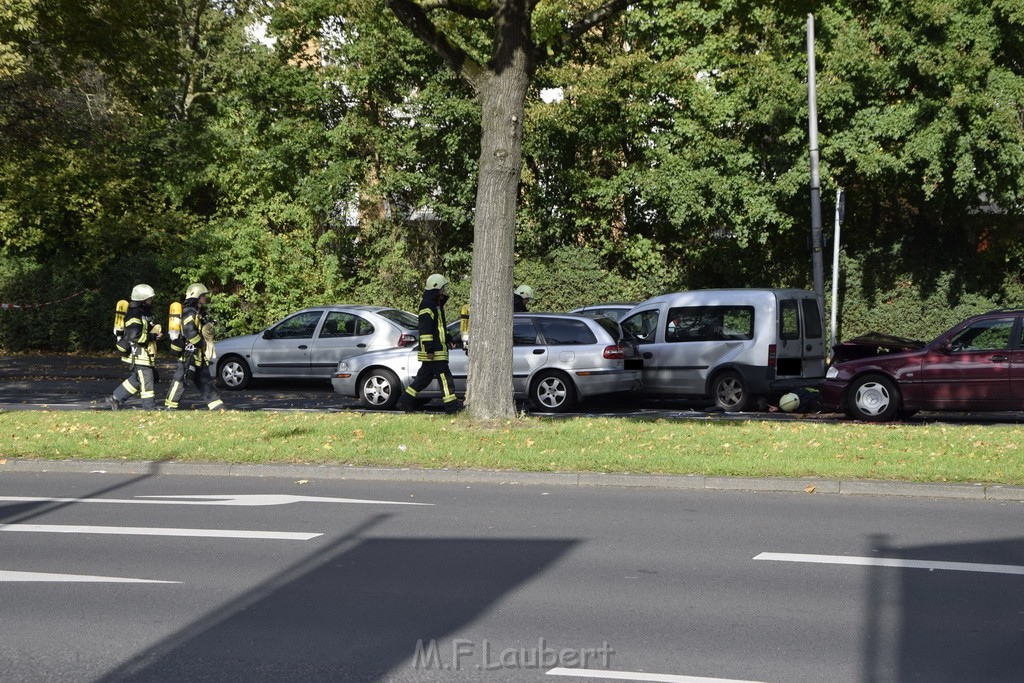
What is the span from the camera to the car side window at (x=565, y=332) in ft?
58.8

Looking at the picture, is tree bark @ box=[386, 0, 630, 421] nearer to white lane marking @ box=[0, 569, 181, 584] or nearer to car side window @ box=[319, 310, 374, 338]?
white lane marking @ box=[0, 569, 181, 584]

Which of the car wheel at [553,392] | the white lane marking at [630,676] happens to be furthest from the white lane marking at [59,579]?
the car wheel at [553,392]

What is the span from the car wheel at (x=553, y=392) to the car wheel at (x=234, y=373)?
6543 mm

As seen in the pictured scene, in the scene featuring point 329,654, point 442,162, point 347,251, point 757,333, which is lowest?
point 329,654

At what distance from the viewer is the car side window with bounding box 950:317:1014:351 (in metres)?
15.3

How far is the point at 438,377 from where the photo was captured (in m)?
16.6

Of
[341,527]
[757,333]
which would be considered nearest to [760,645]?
[341,527]

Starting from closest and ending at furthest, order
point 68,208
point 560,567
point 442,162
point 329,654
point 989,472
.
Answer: point 329,654
point 560,567
point 989,472
point 442,162
point 68,208

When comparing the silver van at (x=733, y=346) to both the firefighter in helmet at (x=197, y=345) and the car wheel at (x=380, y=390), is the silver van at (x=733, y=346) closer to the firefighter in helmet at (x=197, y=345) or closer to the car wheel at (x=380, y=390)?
the car wheel at (x=380, y=390)

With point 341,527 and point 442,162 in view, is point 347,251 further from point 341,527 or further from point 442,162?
point 341,527

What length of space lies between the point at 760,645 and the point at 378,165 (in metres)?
25.1

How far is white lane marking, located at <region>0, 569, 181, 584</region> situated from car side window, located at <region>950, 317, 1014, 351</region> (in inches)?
446

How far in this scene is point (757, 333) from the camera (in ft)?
58.5

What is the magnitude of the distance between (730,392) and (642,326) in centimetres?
183
